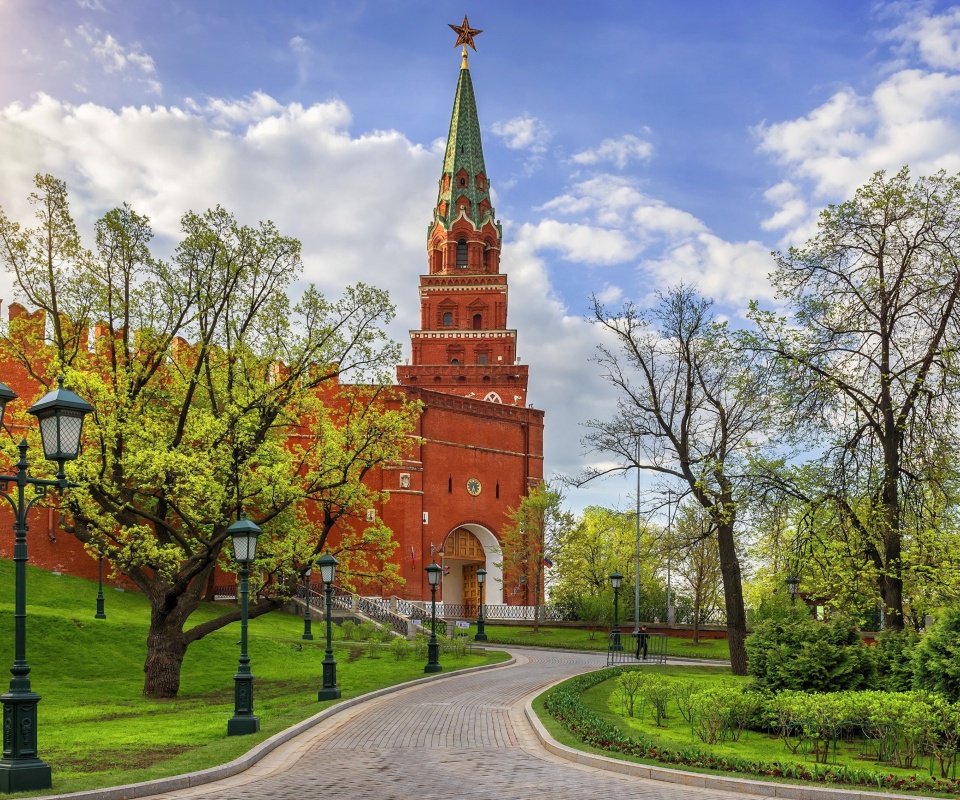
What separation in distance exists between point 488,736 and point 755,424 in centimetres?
1009

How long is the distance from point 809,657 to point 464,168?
2119 inches

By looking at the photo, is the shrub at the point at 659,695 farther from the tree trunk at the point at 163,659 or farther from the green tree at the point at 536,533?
the green tree at the point at 536,533

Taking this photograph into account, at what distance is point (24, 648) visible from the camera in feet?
30.7

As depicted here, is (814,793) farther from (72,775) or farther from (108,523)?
(108,523)

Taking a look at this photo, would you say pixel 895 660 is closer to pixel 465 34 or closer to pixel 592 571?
pixel 592 571

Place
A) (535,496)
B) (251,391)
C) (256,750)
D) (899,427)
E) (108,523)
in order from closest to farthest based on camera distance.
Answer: (256,750) → (899,427) → (108,523) → (251,391) → (535,496)

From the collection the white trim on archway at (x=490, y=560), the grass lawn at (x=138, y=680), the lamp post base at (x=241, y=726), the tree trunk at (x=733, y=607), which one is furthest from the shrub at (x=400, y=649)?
the white trim on archway at (x=490, y=560)

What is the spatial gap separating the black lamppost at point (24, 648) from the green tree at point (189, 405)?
801 cm

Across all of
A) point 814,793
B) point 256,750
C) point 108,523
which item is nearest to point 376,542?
point 108,523

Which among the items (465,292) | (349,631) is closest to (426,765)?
(349,631)

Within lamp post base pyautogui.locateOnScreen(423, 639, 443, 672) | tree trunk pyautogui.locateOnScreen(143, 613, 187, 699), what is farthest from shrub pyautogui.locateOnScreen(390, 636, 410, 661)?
tree trunk pyautogui.locateOnScreen(143, 613, 187, 699)

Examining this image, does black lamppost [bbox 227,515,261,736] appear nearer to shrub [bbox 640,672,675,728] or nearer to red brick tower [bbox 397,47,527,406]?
shrub [bbox 640,672,675,728]

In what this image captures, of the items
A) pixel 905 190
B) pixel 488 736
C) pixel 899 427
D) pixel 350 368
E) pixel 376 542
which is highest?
pixel 905 190

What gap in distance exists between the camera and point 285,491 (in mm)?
19250
